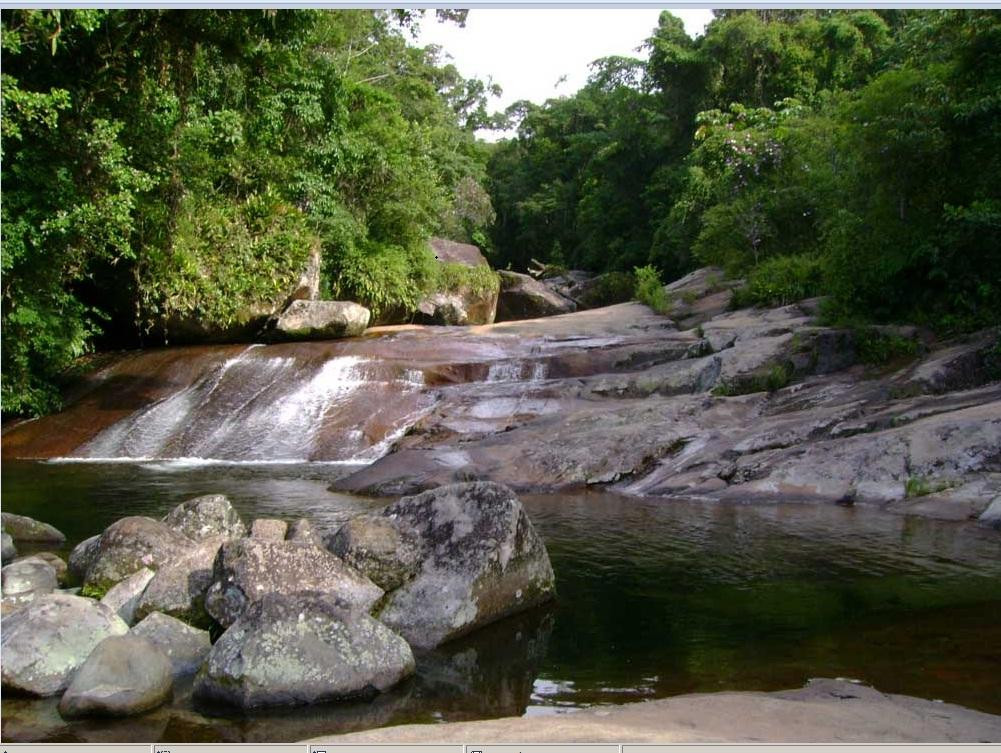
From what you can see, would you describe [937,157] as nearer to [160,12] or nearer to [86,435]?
[160,12]

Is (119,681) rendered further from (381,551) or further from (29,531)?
(29,531)

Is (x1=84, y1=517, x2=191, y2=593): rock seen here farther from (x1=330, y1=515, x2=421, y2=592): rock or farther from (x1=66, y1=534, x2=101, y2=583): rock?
(x1=330, y1=515, x2=421, y2=592): rock

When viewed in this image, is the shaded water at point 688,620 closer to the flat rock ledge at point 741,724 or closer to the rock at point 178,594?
the flat rock ledge at point 741,724

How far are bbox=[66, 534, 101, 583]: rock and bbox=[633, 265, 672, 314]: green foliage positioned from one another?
1955 cm

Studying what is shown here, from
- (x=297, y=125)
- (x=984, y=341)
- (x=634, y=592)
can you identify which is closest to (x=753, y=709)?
(x=634, y=592)

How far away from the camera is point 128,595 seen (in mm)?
6410

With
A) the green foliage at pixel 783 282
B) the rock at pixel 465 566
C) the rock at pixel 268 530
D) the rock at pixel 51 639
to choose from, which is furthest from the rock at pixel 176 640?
the green foliage at pixel 783 282

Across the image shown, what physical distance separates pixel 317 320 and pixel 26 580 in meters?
15.3

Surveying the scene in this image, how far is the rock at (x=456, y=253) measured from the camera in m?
32.5

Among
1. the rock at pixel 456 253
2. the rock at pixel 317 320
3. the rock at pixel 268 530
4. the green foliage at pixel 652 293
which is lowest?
the rock at pixel 268 530

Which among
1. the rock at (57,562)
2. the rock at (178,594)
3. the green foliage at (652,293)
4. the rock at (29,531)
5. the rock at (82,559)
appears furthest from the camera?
the green foliage at (652,293)

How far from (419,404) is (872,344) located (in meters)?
7.96

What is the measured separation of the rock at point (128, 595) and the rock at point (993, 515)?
8051 millimetres

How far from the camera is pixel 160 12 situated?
45.4ft
